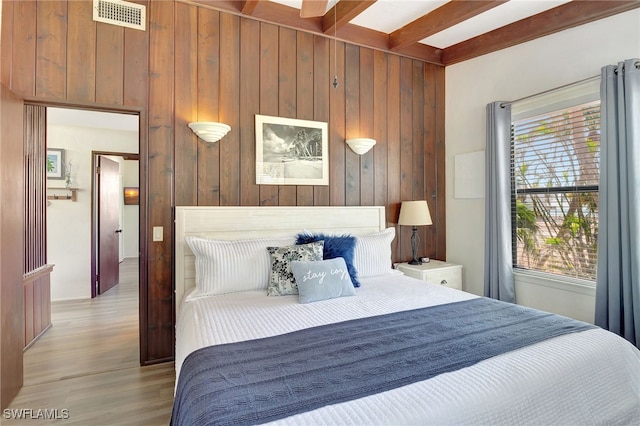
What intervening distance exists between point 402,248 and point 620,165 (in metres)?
1.91

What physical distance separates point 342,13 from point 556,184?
7.61ft

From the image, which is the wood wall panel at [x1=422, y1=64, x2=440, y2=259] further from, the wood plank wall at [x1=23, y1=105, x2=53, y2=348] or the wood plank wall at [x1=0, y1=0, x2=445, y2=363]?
the wood plank wall at [x1=23, y1=105, x2=53, y2=348]

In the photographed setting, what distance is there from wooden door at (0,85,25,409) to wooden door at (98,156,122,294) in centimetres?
270

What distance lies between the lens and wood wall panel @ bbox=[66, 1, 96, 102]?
2357 mm

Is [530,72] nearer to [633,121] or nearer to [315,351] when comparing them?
[633,121]

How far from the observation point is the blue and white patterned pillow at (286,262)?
2207 millimetres

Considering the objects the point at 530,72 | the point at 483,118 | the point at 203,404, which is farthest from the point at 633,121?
the point at 203,404

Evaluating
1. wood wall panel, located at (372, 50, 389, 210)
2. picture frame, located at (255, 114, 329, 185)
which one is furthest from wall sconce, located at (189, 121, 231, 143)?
wood wall panel, located at (372, 50, 389, 210)

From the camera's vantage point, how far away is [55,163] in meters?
4.48

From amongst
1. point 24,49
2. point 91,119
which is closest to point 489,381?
point 24,49

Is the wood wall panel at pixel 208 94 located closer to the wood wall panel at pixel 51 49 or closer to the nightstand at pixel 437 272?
the wood wall panel at pixel 51 49

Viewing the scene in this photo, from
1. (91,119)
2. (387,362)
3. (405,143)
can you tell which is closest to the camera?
(387,362)

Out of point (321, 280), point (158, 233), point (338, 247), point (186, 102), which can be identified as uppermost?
point (186, 102)

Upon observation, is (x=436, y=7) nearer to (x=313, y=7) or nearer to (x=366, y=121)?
(x=366, y=121)
